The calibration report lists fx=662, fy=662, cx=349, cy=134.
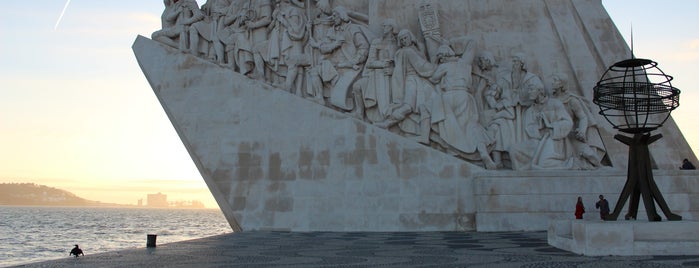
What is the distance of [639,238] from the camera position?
6.73 m

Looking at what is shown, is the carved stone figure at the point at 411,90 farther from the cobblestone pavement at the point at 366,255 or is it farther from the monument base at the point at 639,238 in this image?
the monument base at the point at 639,238

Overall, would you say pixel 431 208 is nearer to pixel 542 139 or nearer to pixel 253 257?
pixel 542 139

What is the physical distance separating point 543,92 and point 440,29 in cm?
245

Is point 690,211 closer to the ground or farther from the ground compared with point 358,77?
closer to the ground

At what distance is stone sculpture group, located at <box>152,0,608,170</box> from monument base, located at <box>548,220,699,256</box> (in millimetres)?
4561

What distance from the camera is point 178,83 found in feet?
43.1

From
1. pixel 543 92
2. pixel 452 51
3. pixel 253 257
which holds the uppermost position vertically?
pixel 452 51

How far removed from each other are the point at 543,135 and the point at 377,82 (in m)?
3.12

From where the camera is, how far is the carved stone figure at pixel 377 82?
40.0 feet

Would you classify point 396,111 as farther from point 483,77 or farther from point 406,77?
point 483,77

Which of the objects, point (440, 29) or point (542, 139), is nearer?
point (542, 139)

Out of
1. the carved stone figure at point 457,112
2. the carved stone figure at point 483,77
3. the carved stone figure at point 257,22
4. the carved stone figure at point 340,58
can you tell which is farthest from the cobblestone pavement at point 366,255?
the carved stone figure at point 257,22

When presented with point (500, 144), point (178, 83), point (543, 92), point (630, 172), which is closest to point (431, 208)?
point (500, 144)

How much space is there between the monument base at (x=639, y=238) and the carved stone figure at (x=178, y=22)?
30.4 feet
